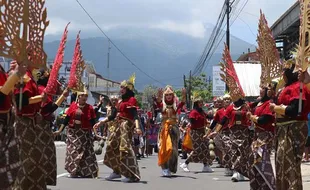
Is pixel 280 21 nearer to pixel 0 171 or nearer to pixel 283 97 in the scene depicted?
pixel 283 97

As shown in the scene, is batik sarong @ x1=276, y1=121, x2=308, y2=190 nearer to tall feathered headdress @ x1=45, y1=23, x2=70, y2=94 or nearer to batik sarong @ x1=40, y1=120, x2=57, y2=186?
tall feathered headdress @ x1=45, y1=23, x2=70, y2=94

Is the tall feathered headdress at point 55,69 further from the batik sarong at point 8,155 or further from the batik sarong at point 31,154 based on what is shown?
the batik sarong at point 8,155

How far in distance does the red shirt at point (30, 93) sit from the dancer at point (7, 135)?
0.85 metres

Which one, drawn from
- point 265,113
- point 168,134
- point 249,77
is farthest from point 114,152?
Answer: point 249,77

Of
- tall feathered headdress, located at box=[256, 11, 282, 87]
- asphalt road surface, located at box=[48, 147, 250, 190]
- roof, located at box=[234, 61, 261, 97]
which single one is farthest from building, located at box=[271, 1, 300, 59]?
tall feathered headdress, located at box=[256, 11, 282, 87]

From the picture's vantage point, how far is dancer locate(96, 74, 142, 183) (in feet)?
41.2

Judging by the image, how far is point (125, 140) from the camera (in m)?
12.7

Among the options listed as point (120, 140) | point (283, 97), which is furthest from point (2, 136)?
point (120, 140)

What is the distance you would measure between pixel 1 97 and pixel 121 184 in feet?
19.9

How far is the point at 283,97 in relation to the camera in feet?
26.1

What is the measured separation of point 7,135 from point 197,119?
9870mm

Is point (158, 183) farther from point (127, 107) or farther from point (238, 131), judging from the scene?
point (238, 131)

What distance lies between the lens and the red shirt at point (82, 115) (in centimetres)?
1261

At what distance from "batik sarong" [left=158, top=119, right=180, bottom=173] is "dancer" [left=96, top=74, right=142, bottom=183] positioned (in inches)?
50.2
